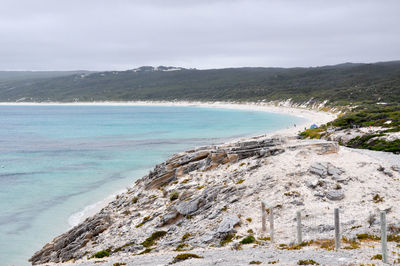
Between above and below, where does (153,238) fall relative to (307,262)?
below

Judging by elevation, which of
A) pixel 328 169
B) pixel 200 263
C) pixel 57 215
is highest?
pixel 328 169

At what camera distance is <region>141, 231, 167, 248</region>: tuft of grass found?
53.8ft

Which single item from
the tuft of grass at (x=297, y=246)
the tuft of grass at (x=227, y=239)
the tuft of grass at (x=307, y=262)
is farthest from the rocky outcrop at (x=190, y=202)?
the tuft of grass at (x=307, y=262)

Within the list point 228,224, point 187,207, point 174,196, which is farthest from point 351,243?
point 174,196

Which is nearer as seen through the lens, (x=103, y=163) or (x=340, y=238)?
(x=340, y=238)

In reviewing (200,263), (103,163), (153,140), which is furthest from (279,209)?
(153,140)

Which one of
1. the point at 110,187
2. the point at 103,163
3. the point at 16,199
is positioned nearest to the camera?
the point at 16,199

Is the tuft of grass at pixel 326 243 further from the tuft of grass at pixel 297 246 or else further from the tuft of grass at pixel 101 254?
the tuft of grass at pixel 101 254

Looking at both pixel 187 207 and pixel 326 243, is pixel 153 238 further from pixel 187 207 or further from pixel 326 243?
pixel 326 243

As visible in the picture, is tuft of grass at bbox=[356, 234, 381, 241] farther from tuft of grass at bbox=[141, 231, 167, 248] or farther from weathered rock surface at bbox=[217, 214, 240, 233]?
tuft of grass at bbox=[141, 231, 167, 248]

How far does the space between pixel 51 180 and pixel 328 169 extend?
2791 centimetres

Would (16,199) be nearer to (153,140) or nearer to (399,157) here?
(399,157)

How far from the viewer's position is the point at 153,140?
221 feet

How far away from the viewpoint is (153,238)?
666 inches
